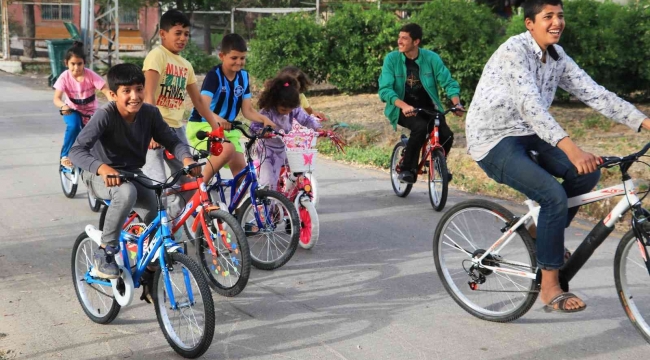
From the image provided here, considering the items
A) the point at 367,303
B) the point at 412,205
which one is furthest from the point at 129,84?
the point at 412,205

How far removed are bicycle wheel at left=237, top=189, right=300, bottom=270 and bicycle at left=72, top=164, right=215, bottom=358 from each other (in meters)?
1.50

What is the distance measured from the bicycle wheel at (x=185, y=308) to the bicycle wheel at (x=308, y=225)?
7.35 feet

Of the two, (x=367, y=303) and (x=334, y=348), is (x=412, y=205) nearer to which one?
(x=367, y=303)

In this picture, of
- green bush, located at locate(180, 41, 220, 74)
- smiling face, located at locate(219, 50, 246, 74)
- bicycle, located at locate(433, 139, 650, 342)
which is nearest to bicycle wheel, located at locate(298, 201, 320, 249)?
smiling face, located at locate(219, 50, 246, 74)

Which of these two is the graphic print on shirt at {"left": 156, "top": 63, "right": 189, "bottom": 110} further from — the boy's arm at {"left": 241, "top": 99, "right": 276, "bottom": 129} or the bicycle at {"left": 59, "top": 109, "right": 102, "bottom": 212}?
the bicycle at {"left": 59, "top": 109, "right": 102, "bottom": 212}

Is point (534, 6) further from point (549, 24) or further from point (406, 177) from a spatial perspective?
point (406, 177)

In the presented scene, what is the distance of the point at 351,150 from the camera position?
1270 centimetres

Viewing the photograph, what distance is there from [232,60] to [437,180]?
2.65 m

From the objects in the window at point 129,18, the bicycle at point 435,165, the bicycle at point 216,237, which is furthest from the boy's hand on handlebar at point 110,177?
the window at point 129,18

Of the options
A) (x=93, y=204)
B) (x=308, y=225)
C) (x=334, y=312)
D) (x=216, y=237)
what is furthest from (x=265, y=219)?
(x=93, y=204)

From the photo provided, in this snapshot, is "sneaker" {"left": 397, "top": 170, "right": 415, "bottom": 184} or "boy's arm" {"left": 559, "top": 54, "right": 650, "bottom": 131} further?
"sneaker" {"left": 397, "top": 170, "right": 415, "bottom": 184}

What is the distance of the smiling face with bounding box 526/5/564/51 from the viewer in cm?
526

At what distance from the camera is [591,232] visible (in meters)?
5.22

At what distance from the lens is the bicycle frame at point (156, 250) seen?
505cm
